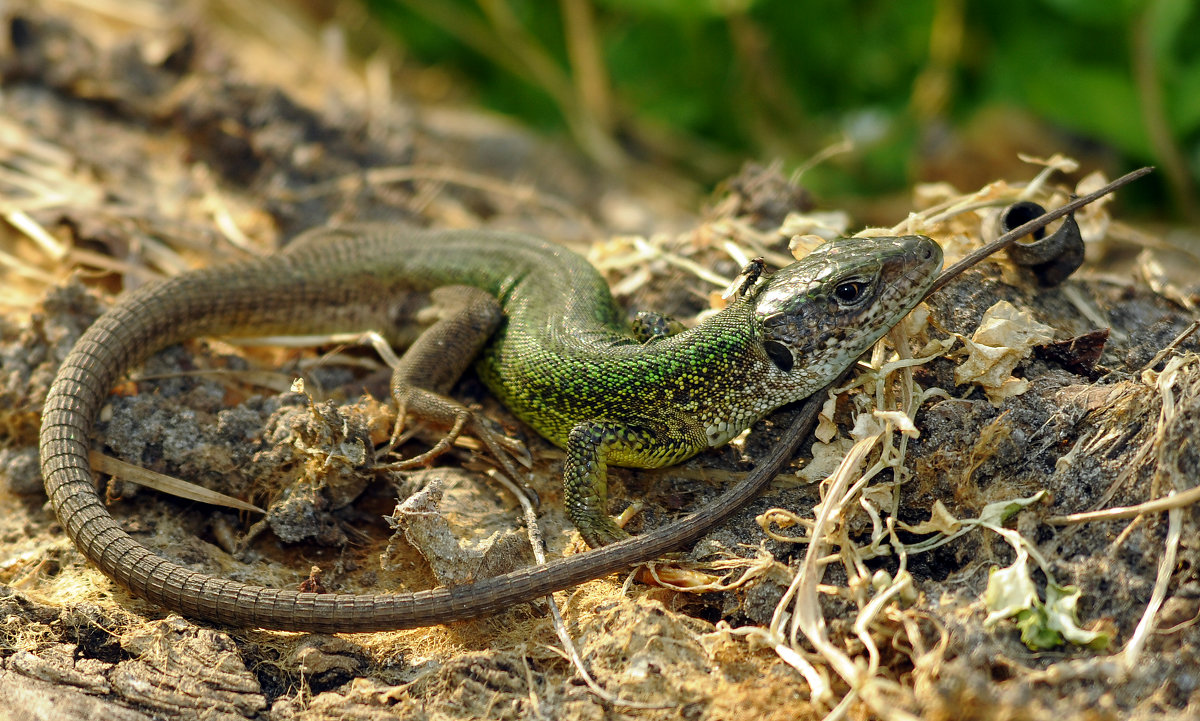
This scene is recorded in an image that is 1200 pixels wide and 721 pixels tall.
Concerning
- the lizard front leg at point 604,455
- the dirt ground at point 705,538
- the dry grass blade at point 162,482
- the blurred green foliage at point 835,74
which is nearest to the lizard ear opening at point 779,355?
the dirt ground at point 705,538

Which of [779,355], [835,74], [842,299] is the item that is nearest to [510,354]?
[779,355]

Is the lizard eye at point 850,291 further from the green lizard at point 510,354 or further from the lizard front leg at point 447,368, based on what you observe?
the lizard front leg at point 447,368

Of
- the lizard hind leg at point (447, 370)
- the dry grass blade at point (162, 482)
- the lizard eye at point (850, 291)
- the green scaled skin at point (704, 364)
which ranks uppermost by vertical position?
the lizard eye at point (850, 291)

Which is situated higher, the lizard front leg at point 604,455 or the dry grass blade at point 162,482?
the lizard front leg at point 604,455

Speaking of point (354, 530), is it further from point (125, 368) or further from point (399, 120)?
point (399, 120)

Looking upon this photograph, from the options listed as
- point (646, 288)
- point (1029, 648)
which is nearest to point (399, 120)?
point (646, 288)

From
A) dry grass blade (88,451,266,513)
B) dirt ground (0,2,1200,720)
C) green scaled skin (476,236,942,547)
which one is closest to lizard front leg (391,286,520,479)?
dirt ground (0,2,1200,720)
